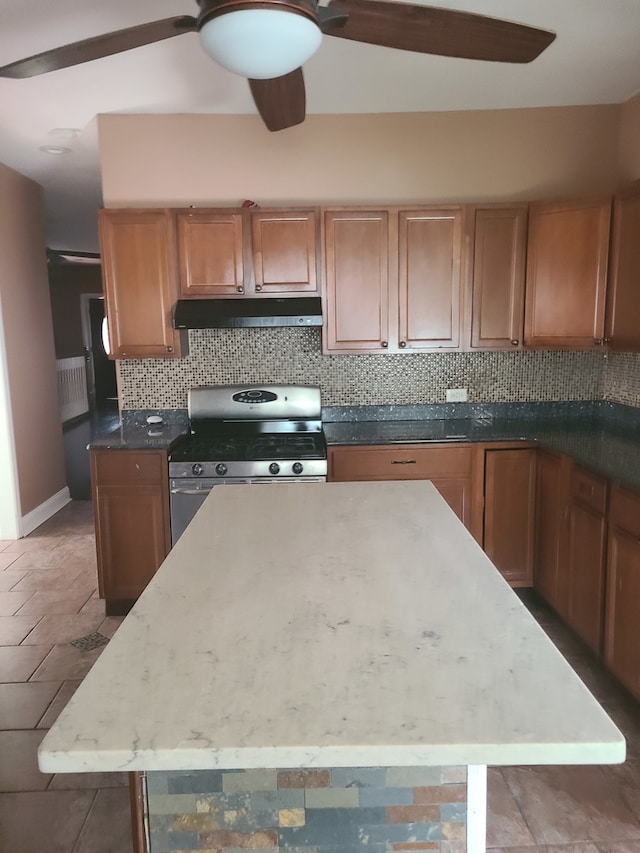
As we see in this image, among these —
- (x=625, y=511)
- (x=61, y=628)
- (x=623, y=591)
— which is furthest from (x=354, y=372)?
(x=61, y=628)

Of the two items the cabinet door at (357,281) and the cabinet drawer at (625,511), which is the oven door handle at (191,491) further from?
the cabinet drawer at (625,511)

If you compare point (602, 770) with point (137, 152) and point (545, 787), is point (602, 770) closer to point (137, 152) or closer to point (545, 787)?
point (545, 787)

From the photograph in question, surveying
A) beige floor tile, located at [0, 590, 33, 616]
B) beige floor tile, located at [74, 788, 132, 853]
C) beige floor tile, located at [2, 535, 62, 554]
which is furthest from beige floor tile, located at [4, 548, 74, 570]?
beige floor tile, located at [74, 788, 132, 853]

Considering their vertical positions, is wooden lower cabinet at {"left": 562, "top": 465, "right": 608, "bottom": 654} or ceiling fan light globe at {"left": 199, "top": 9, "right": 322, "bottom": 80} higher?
ceiling fan light globe at {"left": 199, "top": 9, "right": 322, "bottom": 80}

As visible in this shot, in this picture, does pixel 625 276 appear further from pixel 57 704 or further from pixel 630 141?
pixel 57 704

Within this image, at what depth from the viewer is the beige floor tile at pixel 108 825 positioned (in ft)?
6.28

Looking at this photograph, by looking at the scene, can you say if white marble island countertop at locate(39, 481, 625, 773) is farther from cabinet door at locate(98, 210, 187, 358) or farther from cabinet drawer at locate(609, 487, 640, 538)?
cabinet door at locate(98, 210, 187, 358)

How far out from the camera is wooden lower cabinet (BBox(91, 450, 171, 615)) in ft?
10.7

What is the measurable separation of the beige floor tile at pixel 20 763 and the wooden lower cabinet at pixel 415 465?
1769mm

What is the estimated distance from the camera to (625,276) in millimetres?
3078

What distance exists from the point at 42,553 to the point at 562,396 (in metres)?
3.64

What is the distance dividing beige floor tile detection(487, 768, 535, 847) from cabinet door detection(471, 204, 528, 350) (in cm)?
223

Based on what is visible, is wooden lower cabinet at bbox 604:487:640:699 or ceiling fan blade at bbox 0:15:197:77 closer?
ceiling fan blade at bbox 0:15:197:77

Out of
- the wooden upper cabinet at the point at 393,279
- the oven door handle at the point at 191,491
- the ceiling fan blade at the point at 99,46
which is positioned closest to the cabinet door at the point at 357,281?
the wooden upper cabinet at the point at 393,279
